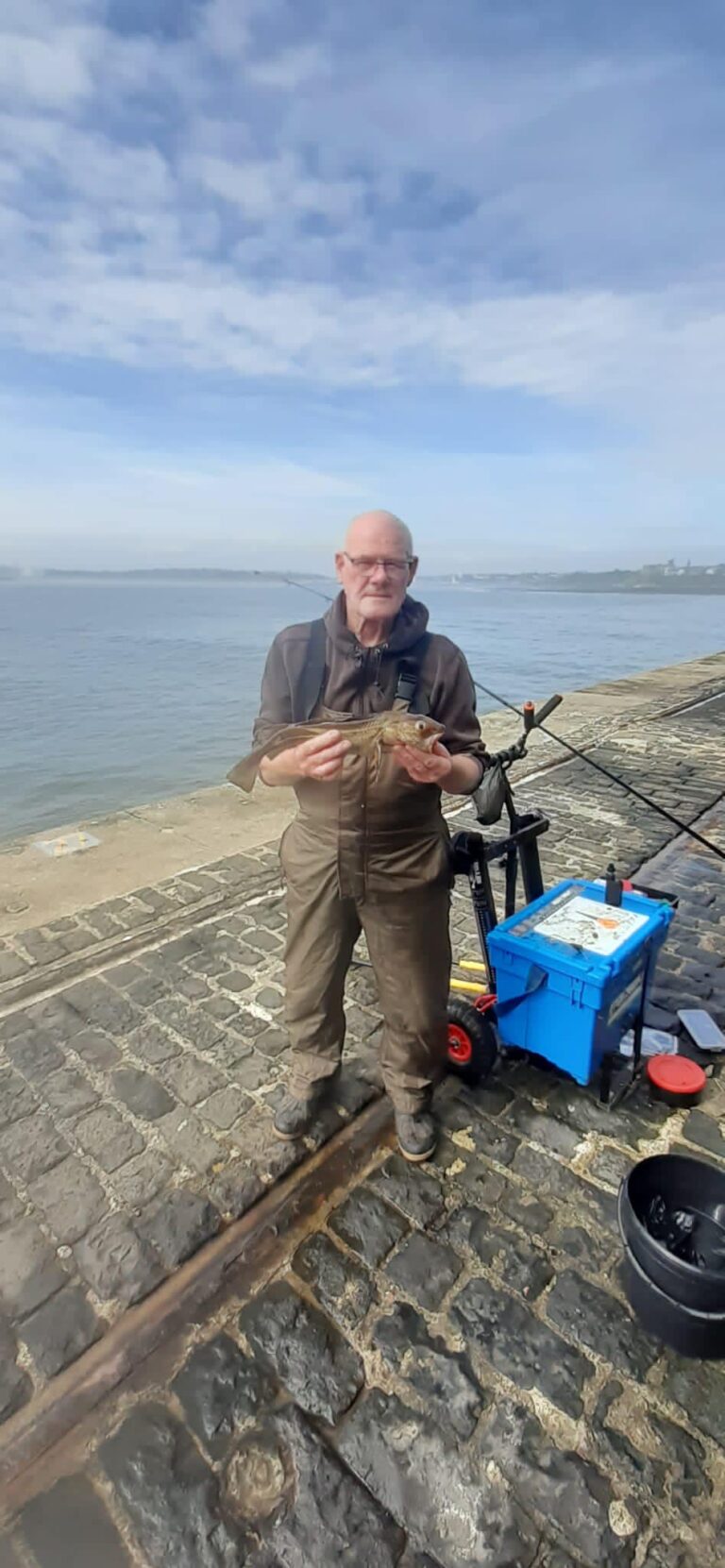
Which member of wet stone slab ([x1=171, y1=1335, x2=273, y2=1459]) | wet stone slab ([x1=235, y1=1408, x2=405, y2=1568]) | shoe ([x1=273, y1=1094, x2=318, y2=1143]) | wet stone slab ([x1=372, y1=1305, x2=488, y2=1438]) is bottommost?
wet stone slab ([x1=235, y1=1408, x2=405, y2=1568])

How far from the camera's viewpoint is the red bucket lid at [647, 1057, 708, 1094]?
3635 millimetres

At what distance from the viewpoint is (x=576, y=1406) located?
2354 millimetres

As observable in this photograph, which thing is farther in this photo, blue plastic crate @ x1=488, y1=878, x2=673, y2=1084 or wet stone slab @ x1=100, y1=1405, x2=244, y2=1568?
blue plastic crate @ x1=488, y1=878, x2=673, y2=1084

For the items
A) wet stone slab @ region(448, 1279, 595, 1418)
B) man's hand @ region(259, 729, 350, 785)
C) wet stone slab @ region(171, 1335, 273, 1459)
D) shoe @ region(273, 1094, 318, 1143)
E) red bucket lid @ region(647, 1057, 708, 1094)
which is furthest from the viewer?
red bucket lid @ region(647, 1057, 708, 1094)

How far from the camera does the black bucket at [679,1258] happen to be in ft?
7.77

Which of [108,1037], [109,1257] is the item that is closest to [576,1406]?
[109,1257]

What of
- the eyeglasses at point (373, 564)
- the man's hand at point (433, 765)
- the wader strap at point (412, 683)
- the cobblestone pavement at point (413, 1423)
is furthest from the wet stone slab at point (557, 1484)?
the eyeglasses at point (373, 564)

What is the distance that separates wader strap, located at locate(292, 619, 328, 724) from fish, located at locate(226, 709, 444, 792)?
0.46ft

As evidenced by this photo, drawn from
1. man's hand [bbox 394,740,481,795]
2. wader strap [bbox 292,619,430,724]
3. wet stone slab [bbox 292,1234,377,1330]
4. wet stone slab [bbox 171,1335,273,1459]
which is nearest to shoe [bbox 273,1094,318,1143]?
wet stone slab [bbox 292,1234,377,1330]

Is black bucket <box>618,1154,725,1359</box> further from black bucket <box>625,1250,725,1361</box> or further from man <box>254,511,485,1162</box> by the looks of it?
man <box>254,511,485,1162</box>

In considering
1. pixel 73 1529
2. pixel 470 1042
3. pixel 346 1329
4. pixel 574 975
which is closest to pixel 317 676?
pixel 574 975

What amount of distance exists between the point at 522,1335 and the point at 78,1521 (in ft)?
5.10

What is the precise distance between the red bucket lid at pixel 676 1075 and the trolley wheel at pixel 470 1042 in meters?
0.86

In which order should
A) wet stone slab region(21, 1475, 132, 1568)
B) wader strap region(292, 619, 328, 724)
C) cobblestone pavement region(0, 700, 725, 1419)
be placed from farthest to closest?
wader strap region(292, 619, 328, 724) → cobblestone pavement region(0, 700, 725, 1419) → wet stone slab region(21, 1475, 132, 1568)
